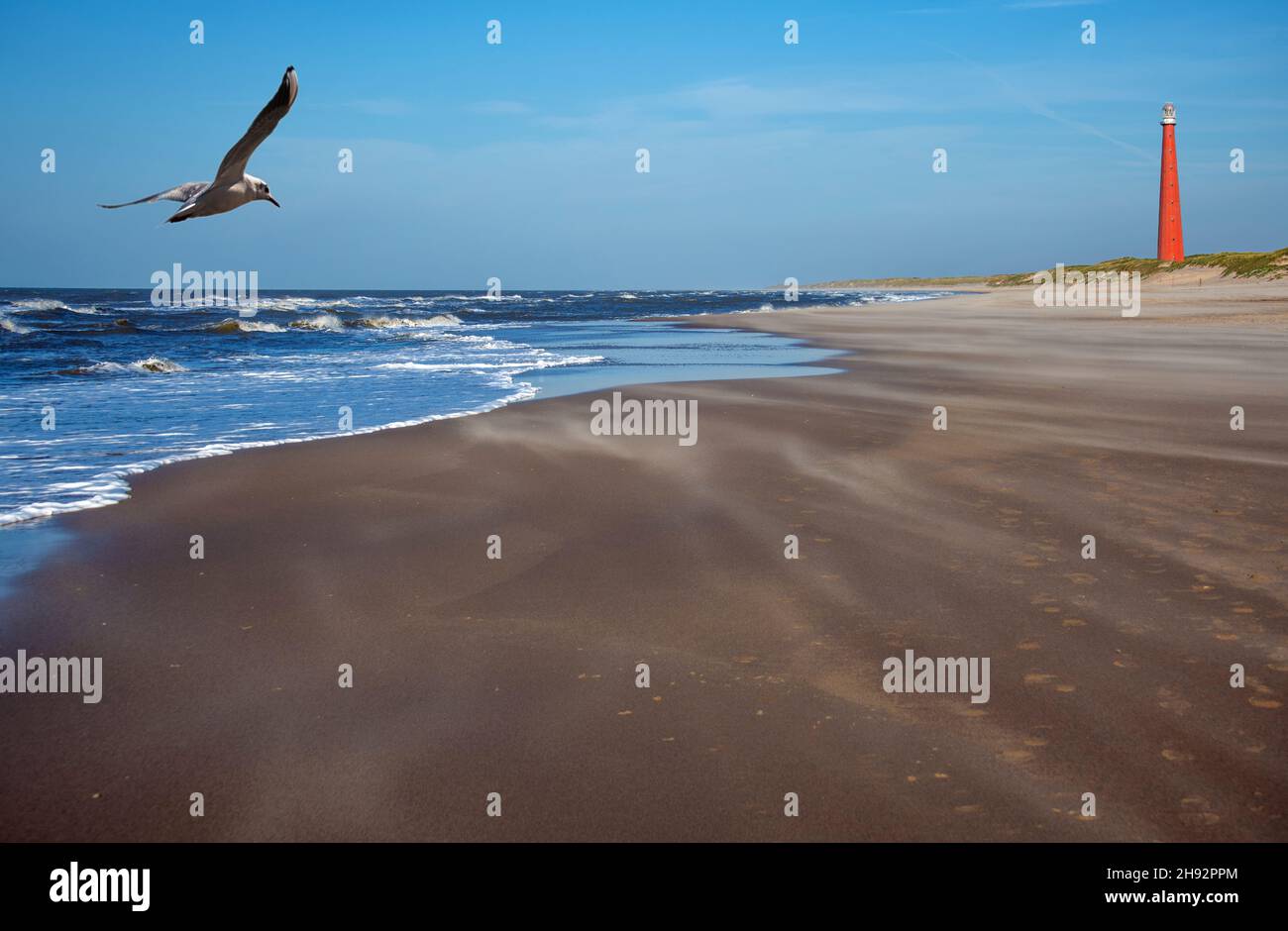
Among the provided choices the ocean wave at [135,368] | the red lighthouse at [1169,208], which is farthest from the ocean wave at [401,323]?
the red lighthouse at [1169,208]

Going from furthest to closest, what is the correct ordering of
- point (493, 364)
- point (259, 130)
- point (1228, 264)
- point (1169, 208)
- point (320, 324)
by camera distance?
point (1169, 208), point (1228, 264), point (320, 324), point (493, 364), point (259, 130)

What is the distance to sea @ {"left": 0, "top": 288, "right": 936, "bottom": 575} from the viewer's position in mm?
8375

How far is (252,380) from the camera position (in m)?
15.9

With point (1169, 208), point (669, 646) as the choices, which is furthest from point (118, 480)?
point (1169, 208)

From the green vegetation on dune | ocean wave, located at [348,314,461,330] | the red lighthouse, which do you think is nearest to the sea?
ocean wave, located at [348,314,461,330]

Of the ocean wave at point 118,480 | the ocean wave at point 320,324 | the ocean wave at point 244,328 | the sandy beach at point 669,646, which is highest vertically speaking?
the ocean wave at point 320,324

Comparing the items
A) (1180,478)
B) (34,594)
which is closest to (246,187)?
(34,594)

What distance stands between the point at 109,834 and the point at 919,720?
101 inches

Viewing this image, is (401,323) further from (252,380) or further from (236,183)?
(236,183)

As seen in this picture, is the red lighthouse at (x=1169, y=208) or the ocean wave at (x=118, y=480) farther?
the red lighthouse at (x=1169, y=208)

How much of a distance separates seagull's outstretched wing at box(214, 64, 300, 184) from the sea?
8.08 ft

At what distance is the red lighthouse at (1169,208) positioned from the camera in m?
67.9

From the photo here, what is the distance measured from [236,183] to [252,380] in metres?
10.7

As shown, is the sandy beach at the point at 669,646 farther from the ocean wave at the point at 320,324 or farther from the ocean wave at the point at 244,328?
the ocean wave at the point at 320,324
